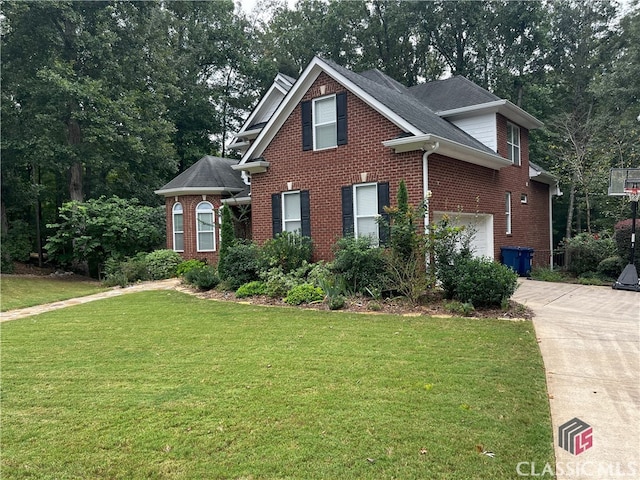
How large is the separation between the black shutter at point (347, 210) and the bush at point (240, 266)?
8.46 ft

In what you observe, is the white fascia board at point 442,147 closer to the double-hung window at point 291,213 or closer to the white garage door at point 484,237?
the white garage door at point 484,237

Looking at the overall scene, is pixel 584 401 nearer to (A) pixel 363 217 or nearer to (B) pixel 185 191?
(A) pixel 363 217

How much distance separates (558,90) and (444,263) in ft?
84.6

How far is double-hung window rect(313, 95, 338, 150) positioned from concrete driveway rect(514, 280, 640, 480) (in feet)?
21.9

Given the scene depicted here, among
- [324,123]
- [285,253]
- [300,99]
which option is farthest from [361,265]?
[300,99]

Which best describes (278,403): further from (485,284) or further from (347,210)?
(347,210)

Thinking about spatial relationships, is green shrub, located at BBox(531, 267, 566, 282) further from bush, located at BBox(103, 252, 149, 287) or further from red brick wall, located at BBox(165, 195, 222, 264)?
bush, located at BBox(103, 252, 149, 287)

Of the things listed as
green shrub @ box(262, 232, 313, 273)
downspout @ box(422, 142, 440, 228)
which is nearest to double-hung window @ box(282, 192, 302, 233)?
green shrub @ box(262, 232, 313, 273)

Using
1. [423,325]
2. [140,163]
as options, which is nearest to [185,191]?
[140,163]

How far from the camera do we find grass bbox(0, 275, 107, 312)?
11.5 meters

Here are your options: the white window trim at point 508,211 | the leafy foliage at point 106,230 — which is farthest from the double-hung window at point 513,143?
the leafy foliage at point 106,230

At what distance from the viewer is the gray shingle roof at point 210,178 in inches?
676

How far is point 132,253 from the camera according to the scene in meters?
18.6

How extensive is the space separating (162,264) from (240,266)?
6043mm
